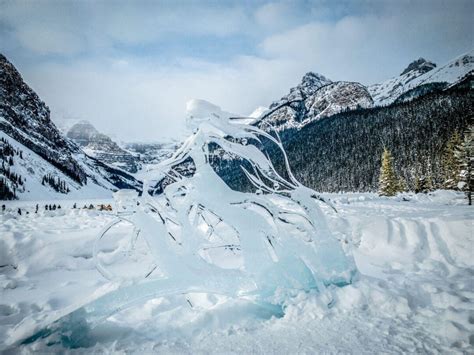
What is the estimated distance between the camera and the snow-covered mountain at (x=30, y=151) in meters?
74.2

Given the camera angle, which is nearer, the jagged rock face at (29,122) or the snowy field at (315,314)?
the snowy field at (315,314)

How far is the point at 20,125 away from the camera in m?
111

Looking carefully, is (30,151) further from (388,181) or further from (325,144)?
(325,144)

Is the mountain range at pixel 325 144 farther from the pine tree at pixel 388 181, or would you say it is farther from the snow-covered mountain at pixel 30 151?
the pine tree at pixel 388 181

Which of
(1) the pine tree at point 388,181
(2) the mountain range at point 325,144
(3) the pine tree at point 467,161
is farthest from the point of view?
(2) the mountain range at point 325,144

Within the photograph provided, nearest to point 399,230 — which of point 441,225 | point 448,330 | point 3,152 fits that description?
point 441,225

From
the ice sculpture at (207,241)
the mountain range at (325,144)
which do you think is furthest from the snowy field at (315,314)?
the mountain range at (325,144)

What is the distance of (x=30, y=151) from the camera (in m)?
93.4

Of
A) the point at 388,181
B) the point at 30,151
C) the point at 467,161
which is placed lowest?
the point at 388,181

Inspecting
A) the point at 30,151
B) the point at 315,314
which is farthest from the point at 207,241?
the point at 30,151

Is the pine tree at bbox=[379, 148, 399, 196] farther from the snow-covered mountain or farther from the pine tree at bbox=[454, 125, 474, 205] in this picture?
the snow-covered mountain

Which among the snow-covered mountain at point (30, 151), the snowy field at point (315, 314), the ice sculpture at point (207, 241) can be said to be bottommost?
the snowy field at point (315, 314)

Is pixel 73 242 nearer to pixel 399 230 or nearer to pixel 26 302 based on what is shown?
pixel 26 302

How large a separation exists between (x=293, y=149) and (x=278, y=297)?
126947mm
